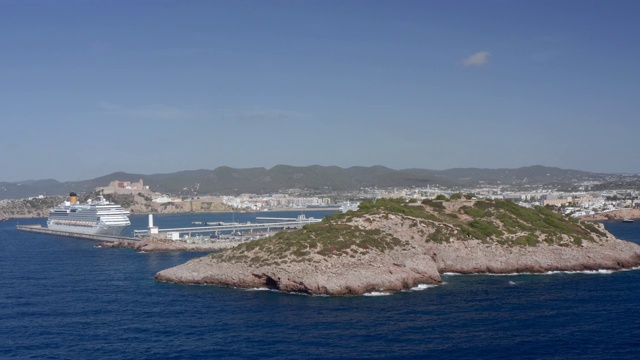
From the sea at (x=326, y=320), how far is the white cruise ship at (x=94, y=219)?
57.1m

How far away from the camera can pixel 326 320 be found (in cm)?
3856

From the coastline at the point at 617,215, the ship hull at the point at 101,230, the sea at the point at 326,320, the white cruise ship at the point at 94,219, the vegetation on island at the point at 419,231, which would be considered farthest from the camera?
the coastline at the point at 617,215

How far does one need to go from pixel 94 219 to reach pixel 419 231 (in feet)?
248

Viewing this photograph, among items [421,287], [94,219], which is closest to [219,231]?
[94,219]

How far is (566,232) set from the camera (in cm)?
6231

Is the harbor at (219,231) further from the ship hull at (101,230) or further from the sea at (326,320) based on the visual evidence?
the sea at (326,320)

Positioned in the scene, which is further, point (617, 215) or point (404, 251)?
point (617, 215)

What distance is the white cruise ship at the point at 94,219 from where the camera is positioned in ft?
371

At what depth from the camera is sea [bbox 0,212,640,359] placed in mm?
32719

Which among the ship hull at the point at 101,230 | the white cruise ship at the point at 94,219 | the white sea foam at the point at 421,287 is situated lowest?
the white sea foam at the point at 421,287

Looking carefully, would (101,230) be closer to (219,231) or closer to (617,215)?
(219,231)

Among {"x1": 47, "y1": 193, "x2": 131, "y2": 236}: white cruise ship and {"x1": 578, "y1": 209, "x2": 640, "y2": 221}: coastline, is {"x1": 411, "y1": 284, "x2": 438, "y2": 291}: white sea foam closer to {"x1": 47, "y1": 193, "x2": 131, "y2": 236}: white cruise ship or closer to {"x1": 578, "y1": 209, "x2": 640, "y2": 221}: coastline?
{"x1": 47, "y1": 193, "x2": 131, "y2": 236}: white cruise ship

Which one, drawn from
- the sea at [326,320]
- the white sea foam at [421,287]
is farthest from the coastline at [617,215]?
the white sea foam at [421,287]

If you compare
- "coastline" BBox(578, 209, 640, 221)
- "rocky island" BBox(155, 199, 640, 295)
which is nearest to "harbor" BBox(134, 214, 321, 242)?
"rocky island" BBox(155, 199, 640, 295)
